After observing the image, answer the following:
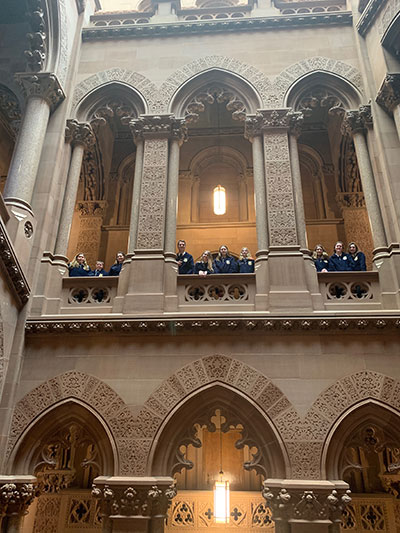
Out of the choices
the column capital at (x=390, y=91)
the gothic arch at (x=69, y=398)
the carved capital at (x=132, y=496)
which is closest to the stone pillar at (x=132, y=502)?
the carved capital at (x=132, y=496)

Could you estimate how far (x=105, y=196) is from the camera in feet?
40.3

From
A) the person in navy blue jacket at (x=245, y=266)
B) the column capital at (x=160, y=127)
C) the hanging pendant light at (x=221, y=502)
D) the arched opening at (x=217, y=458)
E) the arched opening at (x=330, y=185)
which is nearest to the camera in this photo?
the arched opening at (x=217, y=458)

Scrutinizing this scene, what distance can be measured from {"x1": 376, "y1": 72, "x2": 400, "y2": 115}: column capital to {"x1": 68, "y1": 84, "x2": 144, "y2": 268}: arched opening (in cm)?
592

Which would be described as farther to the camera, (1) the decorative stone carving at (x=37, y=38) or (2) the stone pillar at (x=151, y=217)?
(1) the decorative stone carving at (x=37, y=38)

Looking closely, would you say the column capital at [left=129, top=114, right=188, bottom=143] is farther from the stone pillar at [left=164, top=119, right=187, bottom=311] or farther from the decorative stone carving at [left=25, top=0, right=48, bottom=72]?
the decorative stone carving at [left=25, top=0, right=48, bottom=72]

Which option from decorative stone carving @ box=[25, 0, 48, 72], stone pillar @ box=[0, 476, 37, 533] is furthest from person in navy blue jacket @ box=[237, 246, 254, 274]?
decorative stone carving @ box=[25, 0, 48, 72]

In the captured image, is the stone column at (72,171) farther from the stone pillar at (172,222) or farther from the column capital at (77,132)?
the stone pillar at (172,222)

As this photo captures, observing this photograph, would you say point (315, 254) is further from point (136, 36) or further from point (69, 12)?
point (69, 12)

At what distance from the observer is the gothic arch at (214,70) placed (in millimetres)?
9125

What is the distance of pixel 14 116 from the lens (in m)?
9.77

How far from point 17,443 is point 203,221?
7.37m

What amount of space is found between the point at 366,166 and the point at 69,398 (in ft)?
20.9

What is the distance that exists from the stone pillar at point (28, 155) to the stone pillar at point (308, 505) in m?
4.99

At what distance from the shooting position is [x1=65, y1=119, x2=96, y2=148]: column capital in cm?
897
